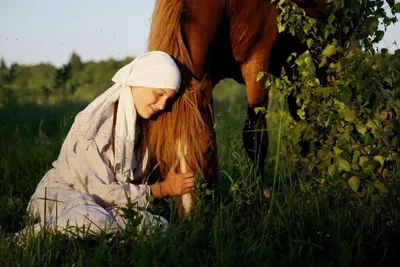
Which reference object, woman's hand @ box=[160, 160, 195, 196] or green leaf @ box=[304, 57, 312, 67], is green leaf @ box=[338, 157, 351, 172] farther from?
woman's hand @ box=[160, 160, 195, 196]

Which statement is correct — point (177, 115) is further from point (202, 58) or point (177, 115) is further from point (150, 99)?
point (202, 58)

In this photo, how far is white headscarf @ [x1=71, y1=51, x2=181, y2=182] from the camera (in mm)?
3766

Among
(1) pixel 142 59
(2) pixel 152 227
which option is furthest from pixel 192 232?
(1) pixel 142 59

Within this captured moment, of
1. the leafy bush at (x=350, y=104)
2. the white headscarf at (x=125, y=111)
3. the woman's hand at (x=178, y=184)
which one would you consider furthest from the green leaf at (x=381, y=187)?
the white headscarf at (x=125, y=111)

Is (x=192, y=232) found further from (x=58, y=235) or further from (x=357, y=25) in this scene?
(x=357, y=25)

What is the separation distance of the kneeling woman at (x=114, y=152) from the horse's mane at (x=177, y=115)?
9 cm

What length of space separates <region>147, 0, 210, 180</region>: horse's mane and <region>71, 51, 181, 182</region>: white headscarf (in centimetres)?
16

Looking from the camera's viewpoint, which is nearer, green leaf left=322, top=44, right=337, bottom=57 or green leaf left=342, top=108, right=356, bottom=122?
green leaf left=342, top=108, right=356, bottom=122

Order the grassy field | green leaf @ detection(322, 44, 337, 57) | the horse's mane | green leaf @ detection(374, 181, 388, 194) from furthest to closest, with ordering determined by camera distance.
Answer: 1. the horse's mane
2. green leaf @ detection(322, 44, 337, 57)
3. green leaf @ detection(374, 181, 388, 194)
4. the grassy field

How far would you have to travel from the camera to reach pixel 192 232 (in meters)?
3.31

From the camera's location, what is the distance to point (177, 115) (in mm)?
3945

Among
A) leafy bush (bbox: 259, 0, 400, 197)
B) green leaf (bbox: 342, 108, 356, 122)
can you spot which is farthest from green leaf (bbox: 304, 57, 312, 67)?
green leaf (bbox: 342, 108, 356, 122)

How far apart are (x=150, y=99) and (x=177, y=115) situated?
203 millimetres

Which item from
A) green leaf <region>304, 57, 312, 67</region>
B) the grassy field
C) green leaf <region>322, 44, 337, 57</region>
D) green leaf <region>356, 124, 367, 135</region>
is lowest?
the grassy field
